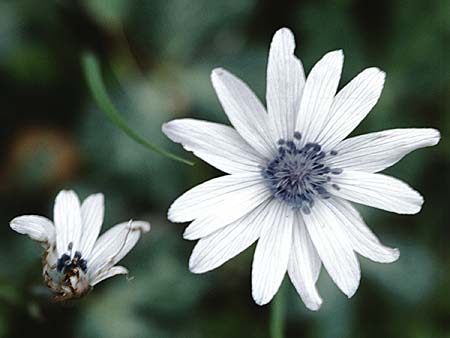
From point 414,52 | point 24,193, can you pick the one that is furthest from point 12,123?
point 414,52

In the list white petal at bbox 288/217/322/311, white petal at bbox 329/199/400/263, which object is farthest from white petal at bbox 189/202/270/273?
white petal at bbox 329/199/400/263

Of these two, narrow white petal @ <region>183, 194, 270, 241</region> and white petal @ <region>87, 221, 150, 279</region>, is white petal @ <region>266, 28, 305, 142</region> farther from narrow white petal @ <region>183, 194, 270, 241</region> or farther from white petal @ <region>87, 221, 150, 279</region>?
white petal @ <region>87, 221, 150, 279</region>

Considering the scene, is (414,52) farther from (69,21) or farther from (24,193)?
(24,193)

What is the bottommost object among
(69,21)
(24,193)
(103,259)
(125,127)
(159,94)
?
(103,259)

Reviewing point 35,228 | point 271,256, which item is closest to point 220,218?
point 271,256

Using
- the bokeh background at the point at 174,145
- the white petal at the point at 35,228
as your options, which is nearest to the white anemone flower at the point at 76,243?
the white petal at the point at 35,228

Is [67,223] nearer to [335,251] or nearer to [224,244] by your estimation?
[224,244]

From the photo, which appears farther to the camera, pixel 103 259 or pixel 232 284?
pixel 232 284

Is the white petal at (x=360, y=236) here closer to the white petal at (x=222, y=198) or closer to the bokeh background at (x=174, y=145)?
the white petal at (x=222, y=198)
